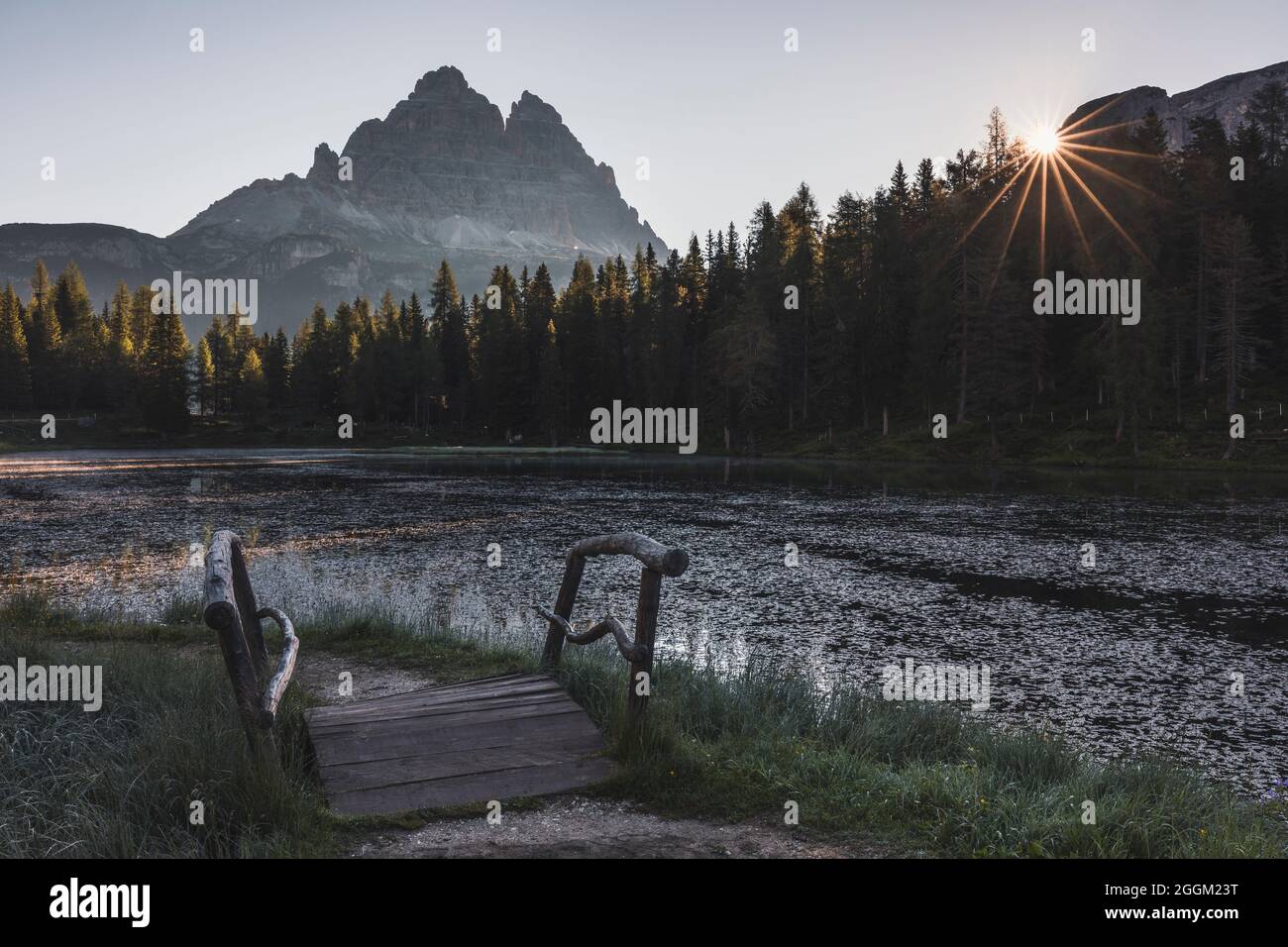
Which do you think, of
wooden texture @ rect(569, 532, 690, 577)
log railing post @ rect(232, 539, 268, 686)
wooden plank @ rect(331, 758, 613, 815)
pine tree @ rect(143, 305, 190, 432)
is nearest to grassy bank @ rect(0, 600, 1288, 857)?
wooden plank @ rect(331, 758, 613, 815)

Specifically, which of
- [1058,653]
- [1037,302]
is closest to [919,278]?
[1037,302]

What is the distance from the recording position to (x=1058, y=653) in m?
16.4

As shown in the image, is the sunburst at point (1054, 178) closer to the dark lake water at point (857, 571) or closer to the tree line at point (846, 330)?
the tree line at point (846, 330)

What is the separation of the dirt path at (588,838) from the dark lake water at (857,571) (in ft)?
21.9

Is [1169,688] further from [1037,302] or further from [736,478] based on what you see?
[1037,302]

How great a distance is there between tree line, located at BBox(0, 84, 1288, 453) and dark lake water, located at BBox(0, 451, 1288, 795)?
26054 mm

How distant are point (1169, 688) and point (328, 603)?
53.7 feet

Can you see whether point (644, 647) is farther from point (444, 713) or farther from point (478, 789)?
point (444, 713)

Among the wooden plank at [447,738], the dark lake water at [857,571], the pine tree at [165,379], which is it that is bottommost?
the dark lake water at [857,571]

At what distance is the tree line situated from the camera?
75.7 m

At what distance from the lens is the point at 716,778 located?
7.69m

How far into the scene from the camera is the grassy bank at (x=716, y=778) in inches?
247

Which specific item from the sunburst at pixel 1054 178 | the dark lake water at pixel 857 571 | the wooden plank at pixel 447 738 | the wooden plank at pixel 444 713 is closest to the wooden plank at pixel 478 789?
the wooden plank at pixel 447 738

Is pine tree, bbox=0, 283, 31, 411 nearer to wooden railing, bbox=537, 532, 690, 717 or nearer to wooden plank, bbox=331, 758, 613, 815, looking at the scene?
wooden railing, bbox=537, 532, 690, 717
